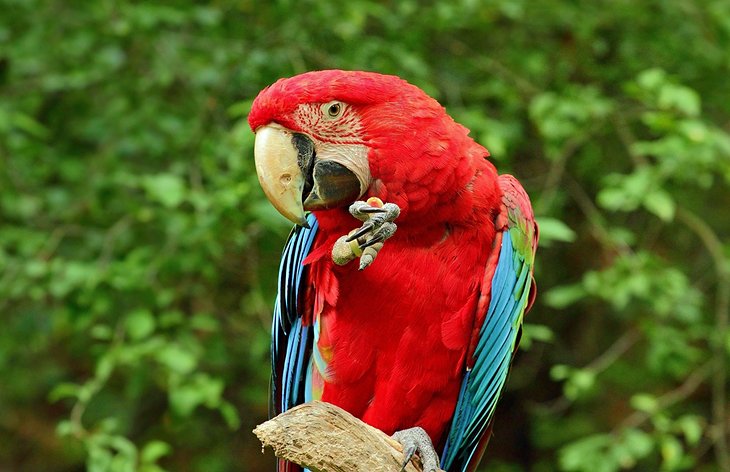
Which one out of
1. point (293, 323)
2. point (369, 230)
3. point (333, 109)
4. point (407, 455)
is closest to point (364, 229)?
point (369, 230)

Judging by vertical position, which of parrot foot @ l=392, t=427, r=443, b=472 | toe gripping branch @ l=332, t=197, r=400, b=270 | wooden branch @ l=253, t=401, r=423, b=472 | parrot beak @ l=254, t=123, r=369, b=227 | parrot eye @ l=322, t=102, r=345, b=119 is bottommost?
parrot foot @ l=392, t=427, r=443, b=472

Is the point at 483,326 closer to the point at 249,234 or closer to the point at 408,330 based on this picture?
the point at 408,330

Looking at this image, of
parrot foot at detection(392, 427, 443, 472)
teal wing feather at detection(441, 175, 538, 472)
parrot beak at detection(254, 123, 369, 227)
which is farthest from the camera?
teal wing feather at detection(441, 175, 538, 472)

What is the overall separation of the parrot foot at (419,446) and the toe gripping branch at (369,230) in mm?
472

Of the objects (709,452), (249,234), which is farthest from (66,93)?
(709,452)

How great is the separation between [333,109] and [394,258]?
15.0 inches

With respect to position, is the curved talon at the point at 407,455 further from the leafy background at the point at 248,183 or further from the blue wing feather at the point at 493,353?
the leafy background at the point at 248,183

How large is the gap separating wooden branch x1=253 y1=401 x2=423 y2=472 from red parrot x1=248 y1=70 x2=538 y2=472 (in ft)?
0.75

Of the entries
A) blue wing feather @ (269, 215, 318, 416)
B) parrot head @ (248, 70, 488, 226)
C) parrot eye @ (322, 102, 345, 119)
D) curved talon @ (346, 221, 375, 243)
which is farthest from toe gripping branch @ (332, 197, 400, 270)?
blue wing feather @ (269, 215, 318, 416)

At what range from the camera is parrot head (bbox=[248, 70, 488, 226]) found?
1.90 metres

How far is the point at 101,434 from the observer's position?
9.64 ft

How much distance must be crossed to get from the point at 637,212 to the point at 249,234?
85.8 inches

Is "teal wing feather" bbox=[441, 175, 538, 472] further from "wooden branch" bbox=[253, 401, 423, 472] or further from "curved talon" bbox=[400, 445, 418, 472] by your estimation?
"wooden branch" bbox=[253, 401, 423, 472]

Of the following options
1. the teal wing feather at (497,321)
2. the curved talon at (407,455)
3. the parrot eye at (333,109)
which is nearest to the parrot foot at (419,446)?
the curved talon at (407,455)
